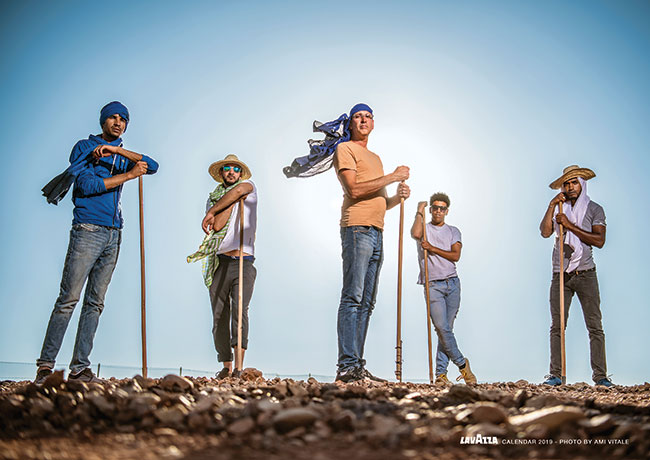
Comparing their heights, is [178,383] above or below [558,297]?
below

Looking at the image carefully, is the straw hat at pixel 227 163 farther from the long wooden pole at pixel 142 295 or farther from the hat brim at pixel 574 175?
the hat brim at pixel 574 175

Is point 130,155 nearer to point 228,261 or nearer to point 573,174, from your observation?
→ point 228,261

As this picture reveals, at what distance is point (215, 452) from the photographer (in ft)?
5.60

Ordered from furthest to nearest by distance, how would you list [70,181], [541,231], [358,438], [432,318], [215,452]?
[541,231] → [432,318] → [70,181] → [358,438] → [215,452]

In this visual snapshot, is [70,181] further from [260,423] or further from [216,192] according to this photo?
[260,423]

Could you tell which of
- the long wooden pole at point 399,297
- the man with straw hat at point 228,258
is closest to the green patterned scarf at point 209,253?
the man with straw hat at point 228,258

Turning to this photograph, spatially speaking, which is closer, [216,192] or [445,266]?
[216,192]

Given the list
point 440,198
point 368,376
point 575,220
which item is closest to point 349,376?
point 368,376

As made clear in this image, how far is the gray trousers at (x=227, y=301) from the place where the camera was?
528 centimetres

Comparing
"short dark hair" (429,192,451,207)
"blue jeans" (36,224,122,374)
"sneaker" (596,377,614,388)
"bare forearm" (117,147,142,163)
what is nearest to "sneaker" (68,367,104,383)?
"blue jeans" (36,224,122,374)

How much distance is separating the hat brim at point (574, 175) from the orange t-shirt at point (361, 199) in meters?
2.95

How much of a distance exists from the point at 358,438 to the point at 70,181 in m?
3.96

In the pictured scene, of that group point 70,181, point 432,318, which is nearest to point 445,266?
point 432,318

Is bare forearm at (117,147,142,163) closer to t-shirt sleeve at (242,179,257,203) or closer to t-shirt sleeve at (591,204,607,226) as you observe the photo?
t-shirt sleeve at (242,179,257,203)
